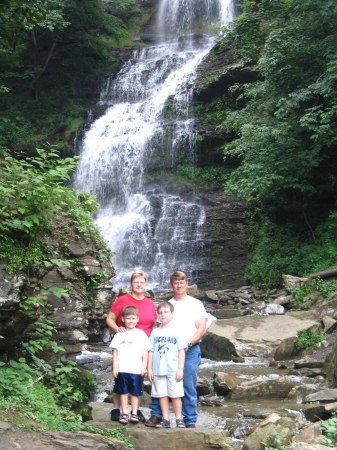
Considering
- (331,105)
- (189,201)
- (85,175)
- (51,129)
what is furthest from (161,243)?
(51,129)

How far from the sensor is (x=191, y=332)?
5.00 m

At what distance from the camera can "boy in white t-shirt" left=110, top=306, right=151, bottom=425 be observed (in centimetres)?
493

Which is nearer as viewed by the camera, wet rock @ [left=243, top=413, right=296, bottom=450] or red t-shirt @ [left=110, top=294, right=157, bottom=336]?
red t-shirt @ [left=110, top=294, right=157, bottom=336]

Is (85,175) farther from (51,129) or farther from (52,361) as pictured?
(52,361)

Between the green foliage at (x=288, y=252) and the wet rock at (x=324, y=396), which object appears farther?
the green foliage at (x=288, y=252)

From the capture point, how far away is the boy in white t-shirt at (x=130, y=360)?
4.93 meters

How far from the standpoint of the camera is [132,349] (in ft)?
16.2

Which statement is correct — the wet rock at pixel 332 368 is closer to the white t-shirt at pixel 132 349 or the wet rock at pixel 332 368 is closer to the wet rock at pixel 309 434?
the wet rock at pixel 309 434

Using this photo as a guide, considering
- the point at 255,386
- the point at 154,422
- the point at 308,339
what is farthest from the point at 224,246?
the point at 154,422

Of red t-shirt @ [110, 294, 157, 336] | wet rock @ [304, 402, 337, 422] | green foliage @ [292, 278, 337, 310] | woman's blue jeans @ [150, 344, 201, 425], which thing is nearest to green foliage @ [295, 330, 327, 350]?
green foliage @ [292, 278, 337, 310]

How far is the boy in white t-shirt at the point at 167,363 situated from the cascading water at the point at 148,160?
12206 mm

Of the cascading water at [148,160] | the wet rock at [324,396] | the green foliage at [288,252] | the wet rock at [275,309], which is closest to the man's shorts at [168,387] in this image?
the wet rock at [324,396]

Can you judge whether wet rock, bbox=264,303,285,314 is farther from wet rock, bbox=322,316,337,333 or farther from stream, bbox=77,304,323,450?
stream, bbox=77,304,323,450

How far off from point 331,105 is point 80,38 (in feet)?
54.6
